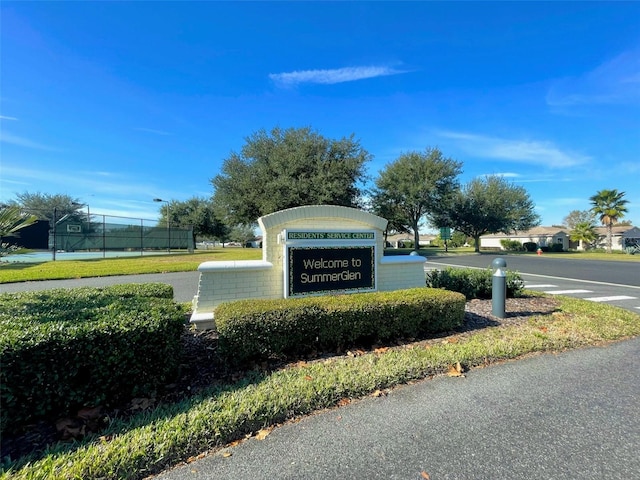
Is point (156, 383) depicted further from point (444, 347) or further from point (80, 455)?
point (444, 347)

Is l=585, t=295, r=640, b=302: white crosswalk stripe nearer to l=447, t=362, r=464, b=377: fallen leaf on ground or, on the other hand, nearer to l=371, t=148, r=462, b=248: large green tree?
l=447, t=362, r=464, b=377: fallen leaf on ground

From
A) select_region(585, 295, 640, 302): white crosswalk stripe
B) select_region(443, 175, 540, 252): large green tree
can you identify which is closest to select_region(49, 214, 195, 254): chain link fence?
select_region(585, 295, 640, 302): white crosswalk stripe

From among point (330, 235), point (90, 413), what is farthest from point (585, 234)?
point (90, 413)

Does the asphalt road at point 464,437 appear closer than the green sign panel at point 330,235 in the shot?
Yes

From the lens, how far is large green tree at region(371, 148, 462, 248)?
31.8 metres

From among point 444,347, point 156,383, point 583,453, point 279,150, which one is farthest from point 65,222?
point 583,453

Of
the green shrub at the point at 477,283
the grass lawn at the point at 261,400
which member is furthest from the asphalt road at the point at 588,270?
the grass lawn at the point at 261,400

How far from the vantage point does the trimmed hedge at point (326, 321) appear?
10.9 ft

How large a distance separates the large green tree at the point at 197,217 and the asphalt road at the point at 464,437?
4320cm

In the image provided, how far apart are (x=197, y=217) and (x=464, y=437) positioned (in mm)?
45402

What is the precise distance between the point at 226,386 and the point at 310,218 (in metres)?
2.87

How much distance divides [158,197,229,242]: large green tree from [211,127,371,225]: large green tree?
773 inches

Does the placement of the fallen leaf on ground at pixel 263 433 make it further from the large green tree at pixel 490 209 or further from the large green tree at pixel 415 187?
the large green tree at pixel 490 209

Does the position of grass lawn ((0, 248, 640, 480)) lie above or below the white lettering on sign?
below
